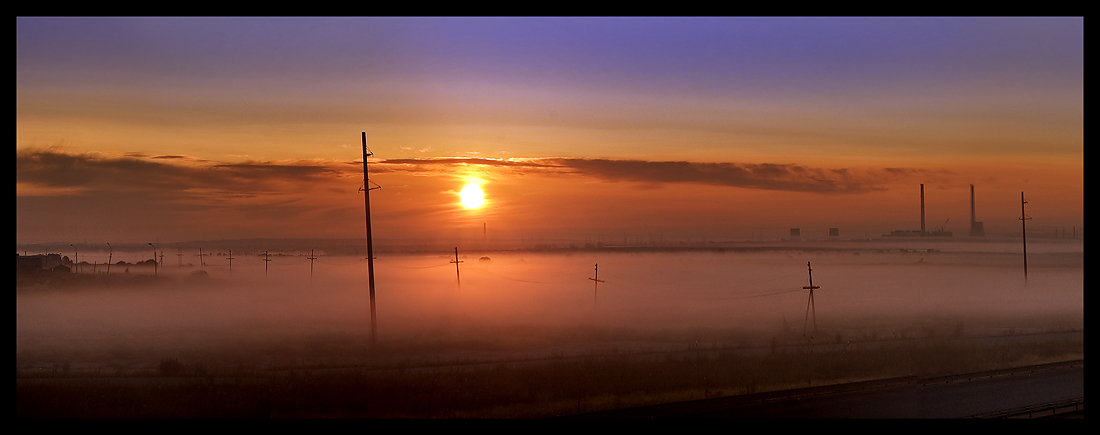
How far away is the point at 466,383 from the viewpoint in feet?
95.9

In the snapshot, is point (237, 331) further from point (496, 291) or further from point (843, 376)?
point (496, 291)

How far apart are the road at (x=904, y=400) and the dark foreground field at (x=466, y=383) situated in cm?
195

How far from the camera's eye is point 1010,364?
38.6 metres

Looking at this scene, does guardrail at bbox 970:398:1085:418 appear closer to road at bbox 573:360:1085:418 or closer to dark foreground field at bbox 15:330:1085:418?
road at bbox 573:360:1085:418

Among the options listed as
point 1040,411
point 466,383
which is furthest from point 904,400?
point 466,383

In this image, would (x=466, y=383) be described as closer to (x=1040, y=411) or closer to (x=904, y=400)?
(x=904, y=400)

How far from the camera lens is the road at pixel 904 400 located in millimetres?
23922

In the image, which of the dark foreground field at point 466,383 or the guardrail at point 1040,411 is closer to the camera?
the guardrail at point 1040,411

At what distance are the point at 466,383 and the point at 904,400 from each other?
16365mm

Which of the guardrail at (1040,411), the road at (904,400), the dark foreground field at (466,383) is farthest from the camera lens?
the dark foreground field at (466,383)

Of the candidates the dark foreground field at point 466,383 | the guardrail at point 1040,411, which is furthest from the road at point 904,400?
the dark foreground field at point 466,383

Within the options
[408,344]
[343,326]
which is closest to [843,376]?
[408,344]

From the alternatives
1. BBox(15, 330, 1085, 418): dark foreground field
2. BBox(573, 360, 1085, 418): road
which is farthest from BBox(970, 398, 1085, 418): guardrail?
BBox(15, 330, 1085, 418): dark foreground field

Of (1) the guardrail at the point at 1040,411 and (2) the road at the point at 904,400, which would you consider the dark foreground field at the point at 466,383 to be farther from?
(1) the guardrail at the point at 1040,411
